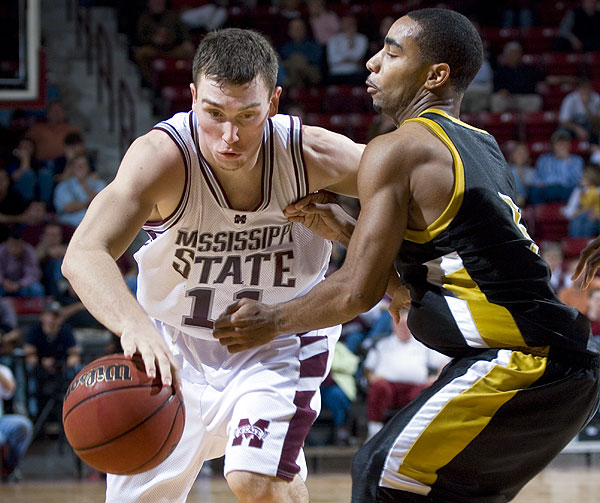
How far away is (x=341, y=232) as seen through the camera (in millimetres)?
3463

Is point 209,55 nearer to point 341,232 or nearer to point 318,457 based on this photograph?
point 341,232

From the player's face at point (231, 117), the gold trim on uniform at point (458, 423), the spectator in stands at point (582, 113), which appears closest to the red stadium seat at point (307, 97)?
the spectator in stands at point (582, 113)

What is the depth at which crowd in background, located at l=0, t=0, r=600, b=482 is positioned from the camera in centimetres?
805

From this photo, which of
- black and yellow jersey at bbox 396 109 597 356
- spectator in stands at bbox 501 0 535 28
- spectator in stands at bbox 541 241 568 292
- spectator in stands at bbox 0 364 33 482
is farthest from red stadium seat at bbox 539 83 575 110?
black and yellow jersey at bbox 396 109 597 356

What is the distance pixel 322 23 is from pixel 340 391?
258 inches

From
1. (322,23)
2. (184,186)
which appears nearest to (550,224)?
(322,23)

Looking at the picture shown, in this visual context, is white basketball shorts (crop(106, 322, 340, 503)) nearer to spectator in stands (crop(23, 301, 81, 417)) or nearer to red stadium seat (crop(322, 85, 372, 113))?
spectator in stands (crop(23, 301, 81, 417))

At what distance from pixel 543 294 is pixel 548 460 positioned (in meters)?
0.48

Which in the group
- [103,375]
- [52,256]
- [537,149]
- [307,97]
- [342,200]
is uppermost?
[103,375]

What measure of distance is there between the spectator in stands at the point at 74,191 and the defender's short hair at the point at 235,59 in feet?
22.1

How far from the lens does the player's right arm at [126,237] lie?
264 cm

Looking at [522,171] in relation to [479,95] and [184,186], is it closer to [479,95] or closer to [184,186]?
[479,95]

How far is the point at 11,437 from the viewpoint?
728 centimetres

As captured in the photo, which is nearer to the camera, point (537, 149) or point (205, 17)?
point (537, 149)
